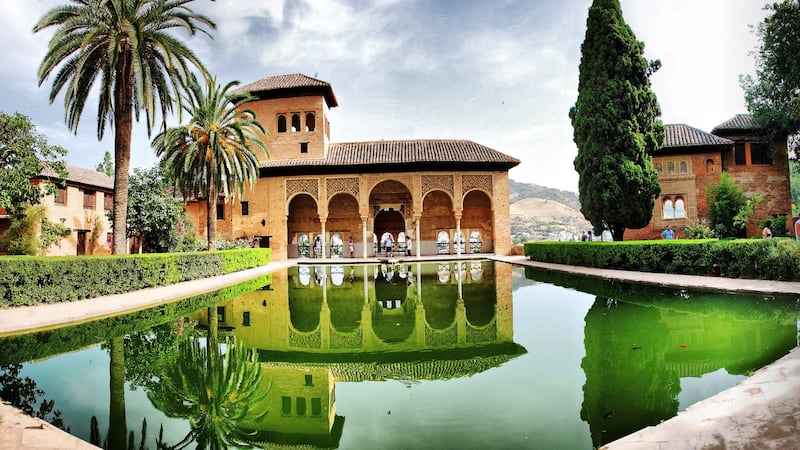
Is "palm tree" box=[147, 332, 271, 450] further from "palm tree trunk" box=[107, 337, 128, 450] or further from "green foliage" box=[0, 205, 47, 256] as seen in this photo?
"green foliage" box=[0, 205, 47, 256]

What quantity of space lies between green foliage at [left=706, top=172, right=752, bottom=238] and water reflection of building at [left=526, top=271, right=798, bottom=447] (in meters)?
16.3

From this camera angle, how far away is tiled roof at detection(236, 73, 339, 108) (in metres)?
26.0

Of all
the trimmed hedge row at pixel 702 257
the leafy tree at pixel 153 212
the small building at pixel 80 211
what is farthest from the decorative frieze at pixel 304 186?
the trimmed hedge row at pixel 702 257

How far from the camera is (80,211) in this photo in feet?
72.3

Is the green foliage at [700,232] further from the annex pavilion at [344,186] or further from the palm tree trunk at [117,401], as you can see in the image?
the palm tree trunk at [117,401]

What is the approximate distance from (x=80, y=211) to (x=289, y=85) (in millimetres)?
13280

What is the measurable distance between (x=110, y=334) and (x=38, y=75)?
374 inches

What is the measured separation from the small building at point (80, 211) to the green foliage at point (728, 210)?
104 feet

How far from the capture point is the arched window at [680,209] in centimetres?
2403

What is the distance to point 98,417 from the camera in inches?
136

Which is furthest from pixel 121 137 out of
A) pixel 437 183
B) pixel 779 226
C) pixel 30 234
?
pixel 779 226

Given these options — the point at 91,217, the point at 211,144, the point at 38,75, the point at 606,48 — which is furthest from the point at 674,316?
the point at 91,217

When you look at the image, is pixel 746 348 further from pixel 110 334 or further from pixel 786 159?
pixel 786 159

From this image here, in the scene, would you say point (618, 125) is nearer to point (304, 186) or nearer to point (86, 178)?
point (304, 186)
